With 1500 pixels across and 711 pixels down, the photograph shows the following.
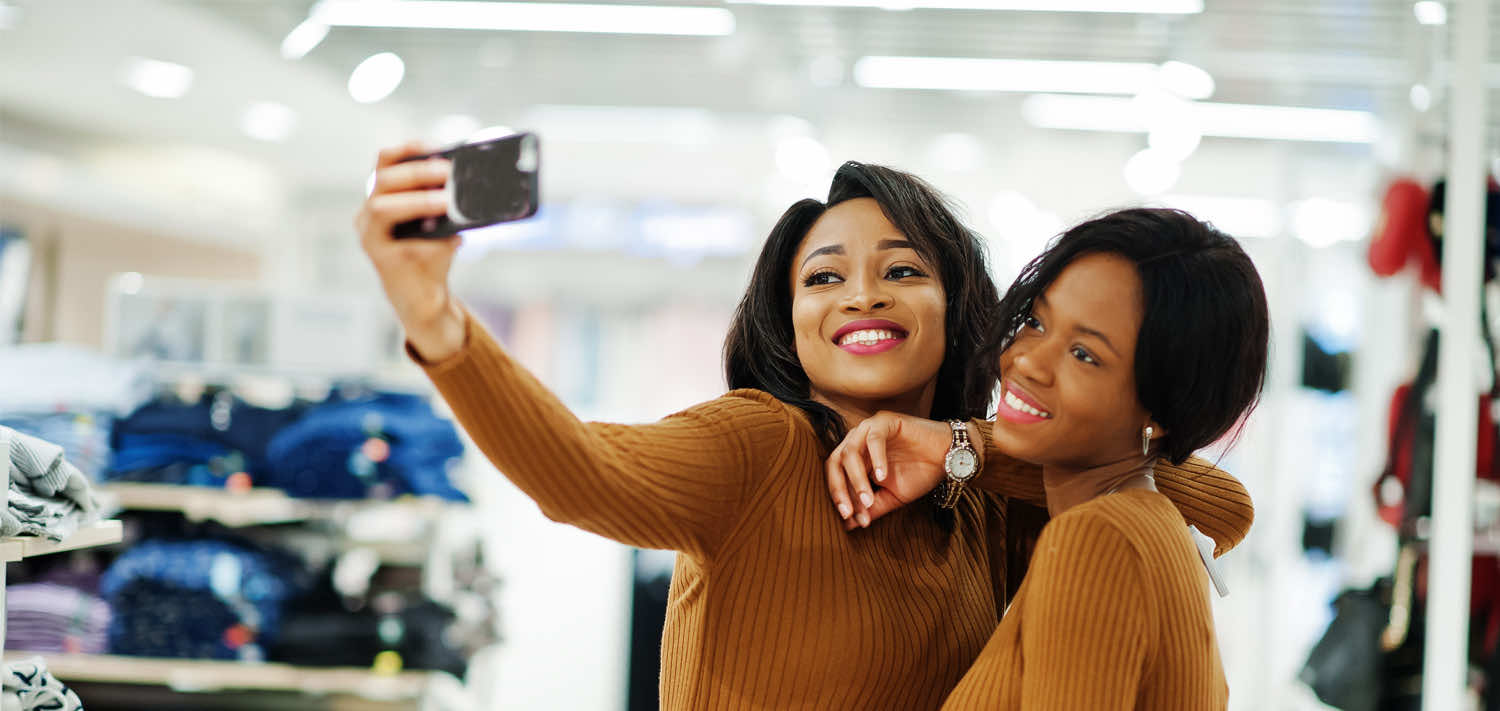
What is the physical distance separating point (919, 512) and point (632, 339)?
13.1 meters

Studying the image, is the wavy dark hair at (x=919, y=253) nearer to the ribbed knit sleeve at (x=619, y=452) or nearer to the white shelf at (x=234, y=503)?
the ribbed knit sleeve at (x=619, y=452)

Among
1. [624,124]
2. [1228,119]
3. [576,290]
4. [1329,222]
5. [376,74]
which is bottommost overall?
[376,74]

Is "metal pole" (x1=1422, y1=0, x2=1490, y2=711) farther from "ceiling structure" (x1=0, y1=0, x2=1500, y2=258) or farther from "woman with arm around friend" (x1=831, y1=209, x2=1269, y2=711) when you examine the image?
"woman with arm around friend" (x1=831, y1=209, x2=1269, y2=711)

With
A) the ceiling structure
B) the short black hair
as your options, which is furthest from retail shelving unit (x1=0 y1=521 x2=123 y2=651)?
the ceiling structure

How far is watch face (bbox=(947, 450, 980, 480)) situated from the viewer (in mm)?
1404

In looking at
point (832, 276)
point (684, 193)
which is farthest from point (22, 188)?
point (832, 276)

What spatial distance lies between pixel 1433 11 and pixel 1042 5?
97.1 inches

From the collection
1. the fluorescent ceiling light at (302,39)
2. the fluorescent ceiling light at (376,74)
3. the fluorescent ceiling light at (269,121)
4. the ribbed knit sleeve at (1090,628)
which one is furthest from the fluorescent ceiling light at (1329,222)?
the ribbed knit sleeve at (1090,628)

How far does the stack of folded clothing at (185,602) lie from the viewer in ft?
12.7

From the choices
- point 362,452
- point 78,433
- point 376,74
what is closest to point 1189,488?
point 362,452

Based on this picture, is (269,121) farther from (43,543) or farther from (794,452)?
(794,452)

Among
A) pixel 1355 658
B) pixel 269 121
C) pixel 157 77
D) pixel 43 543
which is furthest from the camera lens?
pixel 269 121

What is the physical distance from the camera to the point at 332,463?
404 centimetres

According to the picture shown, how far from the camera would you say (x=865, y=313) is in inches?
56.5
